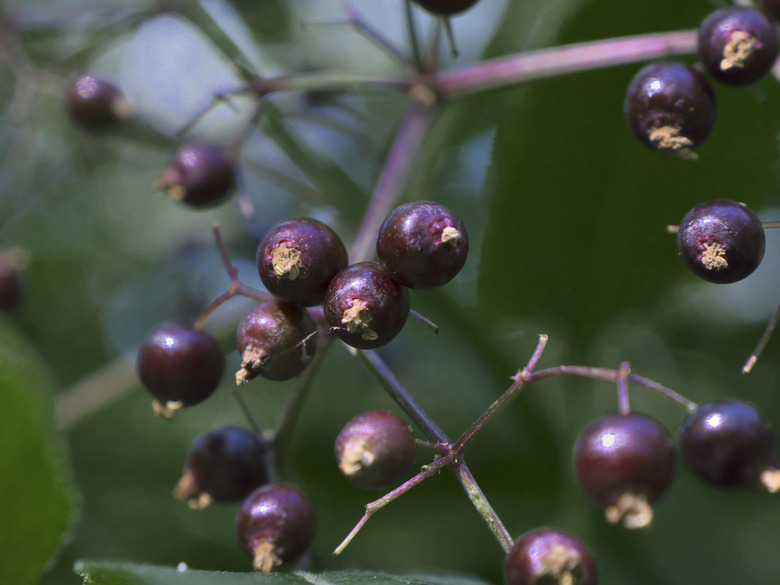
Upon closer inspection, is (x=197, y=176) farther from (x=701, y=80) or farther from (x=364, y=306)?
(x=701, y=80)

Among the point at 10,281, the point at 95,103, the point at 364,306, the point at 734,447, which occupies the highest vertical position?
the point at 95,103

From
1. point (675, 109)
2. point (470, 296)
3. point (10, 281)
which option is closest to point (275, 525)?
point (675, 109)

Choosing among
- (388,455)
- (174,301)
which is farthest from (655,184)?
(174,301)

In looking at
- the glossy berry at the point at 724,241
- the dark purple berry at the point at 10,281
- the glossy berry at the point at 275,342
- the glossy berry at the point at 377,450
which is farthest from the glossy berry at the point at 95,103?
the glossy berry at the point at 724,241

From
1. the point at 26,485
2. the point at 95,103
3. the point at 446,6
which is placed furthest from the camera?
the point at 95,103

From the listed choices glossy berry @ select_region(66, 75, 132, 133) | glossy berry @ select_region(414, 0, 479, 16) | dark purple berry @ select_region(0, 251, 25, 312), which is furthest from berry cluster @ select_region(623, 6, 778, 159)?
dark purple berry @ select_region(0, 251, 25, 312)
